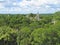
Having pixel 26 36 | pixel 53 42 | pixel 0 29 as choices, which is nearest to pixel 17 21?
pixel 0 29

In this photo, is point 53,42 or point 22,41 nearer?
point 53,42

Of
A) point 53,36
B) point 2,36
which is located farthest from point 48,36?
point 2,36

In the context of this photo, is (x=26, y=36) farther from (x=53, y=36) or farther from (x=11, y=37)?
(x=53, y=36)

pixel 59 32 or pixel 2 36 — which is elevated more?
pixel 59 32

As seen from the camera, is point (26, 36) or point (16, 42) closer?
point (26, 36)

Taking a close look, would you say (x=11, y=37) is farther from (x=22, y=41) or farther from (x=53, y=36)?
A: (x=53, y=36)

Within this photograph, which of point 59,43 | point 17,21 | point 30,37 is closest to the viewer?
point 59,43

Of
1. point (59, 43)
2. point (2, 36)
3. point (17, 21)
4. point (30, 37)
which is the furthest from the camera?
point (17, 21)

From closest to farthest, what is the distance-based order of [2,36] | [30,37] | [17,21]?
[30,37] < [2,36] < [17,21]

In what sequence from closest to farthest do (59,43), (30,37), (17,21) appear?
(59,43) → (30,37) → (17,21)
